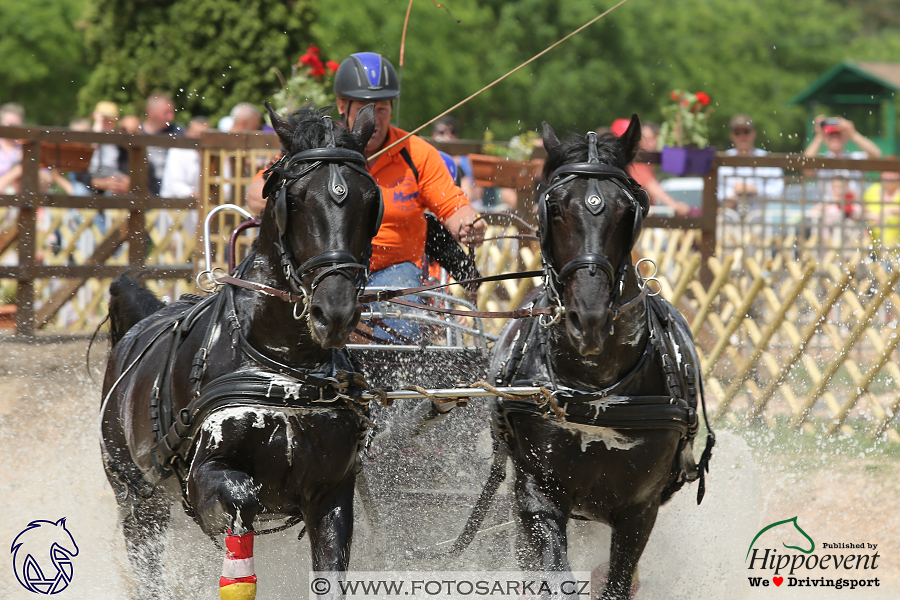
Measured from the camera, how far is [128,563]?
433cm

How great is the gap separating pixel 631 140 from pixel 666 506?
2.30 m

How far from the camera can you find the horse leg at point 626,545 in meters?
3.50

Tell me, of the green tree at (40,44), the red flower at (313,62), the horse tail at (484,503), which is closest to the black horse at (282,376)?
the horse tail at (484,503)

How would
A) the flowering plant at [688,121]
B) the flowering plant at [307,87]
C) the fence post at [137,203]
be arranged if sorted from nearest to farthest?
the flowering plant at [307,87] → the fence post at [137,203] → the flowering plant at [688,121]

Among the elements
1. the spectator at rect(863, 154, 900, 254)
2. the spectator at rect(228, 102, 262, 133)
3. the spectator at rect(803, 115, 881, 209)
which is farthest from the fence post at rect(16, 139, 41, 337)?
the spectator at rect(863, 154, 900, 254)

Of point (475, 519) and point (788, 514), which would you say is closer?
point (475, 519)

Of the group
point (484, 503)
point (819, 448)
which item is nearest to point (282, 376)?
point (484, 503)

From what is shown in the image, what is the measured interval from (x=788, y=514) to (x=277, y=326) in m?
3.56

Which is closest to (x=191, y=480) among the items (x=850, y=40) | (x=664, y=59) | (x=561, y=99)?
(x=561, y=99)

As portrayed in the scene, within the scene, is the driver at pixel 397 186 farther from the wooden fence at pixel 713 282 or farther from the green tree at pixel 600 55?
the green tree at pixel 600 55

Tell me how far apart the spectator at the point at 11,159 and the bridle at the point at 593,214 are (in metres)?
6.97

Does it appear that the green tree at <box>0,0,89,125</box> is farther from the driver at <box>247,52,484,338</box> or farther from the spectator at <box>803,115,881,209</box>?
the driver at <box>247,52,484,338</box>

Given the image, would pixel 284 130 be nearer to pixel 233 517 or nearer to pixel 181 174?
pixel 233 517

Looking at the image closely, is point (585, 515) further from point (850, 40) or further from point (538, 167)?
point (850, 40)
